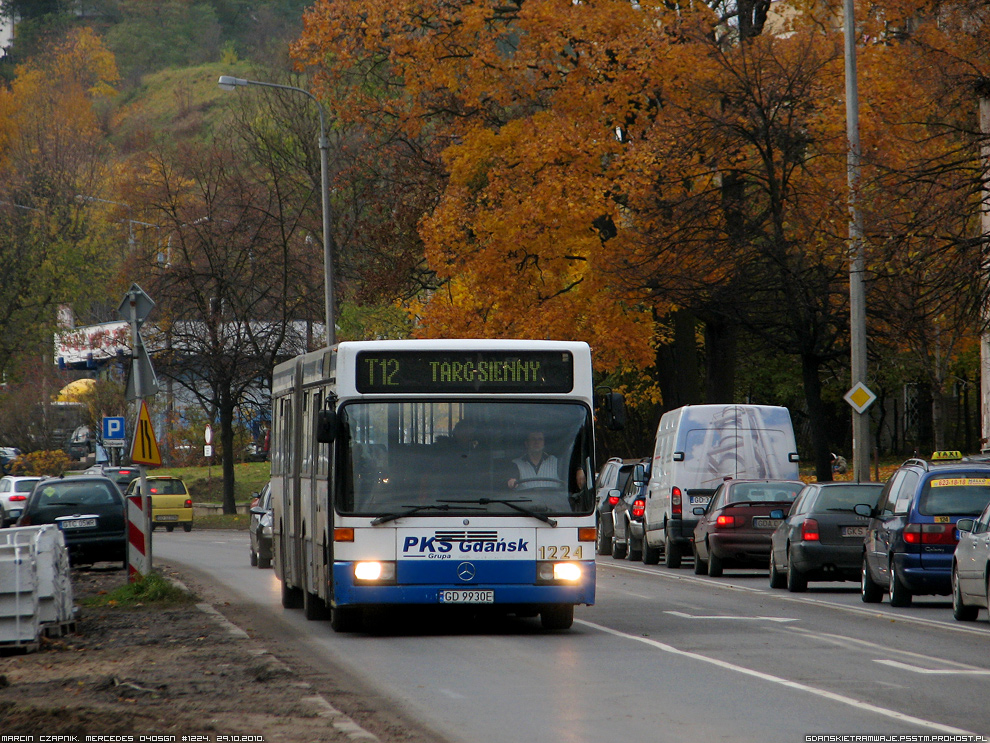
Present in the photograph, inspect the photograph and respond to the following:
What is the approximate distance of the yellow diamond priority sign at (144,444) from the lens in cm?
1945

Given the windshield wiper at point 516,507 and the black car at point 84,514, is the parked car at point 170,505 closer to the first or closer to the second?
the black car at point 84,514

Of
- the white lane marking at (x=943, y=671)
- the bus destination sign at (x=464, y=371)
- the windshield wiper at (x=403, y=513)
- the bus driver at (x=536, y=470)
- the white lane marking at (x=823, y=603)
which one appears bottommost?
the white lane marking at (x=823, y=603)

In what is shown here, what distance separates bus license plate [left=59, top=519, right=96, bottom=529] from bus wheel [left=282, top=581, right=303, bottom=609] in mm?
9491

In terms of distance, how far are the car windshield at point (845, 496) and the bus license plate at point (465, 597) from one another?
8.09 m

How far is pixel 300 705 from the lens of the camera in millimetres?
9719

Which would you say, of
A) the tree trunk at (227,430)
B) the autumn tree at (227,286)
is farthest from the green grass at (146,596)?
the tree trunk at (227,430)

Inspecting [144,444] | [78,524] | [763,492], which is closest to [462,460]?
[144,444]

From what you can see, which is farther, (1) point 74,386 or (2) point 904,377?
(1) point 74,386

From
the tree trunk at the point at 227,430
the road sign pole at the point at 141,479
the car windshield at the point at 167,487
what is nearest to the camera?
the road sign pole at the point at 141,479

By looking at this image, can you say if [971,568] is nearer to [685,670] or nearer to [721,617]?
[721,617]

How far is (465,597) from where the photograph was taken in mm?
14430

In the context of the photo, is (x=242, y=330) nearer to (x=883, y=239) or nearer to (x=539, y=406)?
(x=883, y=239)

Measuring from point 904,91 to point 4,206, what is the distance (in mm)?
48217

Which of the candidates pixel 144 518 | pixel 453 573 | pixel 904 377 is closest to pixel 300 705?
pixel 453 573
